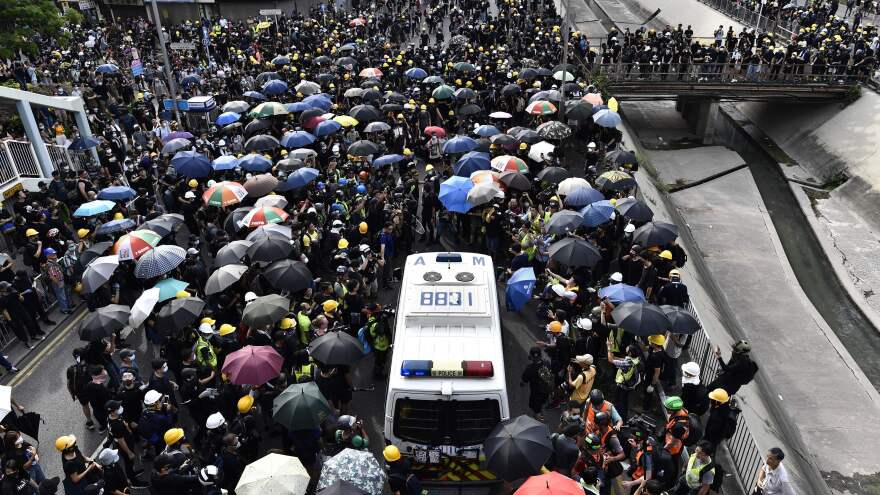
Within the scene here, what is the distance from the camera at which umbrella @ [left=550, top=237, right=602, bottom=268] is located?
41.0 ft

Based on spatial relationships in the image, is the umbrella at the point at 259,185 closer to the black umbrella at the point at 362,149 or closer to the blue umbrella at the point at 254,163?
the blue umbrella at the point at 254,163

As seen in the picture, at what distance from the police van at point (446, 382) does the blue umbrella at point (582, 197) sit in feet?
18.9

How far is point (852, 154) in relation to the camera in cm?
2514

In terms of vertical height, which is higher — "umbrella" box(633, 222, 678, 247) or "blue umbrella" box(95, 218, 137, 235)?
"blue umbrella" box(95, 218, 137, 235)

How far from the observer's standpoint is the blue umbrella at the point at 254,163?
16859 mm

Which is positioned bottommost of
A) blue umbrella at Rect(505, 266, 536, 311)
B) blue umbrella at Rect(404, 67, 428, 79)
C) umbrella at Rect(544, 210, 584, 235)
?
blue umbrella at Rect(505, 266, 536, 311)

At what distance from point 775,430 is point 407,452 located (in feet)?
24.1

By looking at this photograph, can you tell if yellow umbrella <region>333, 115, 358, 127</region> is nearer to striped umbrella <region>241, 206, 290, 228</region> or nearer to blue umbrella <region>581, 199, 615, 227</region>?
striped umbrella <region>241, 206, 290, 228</region>

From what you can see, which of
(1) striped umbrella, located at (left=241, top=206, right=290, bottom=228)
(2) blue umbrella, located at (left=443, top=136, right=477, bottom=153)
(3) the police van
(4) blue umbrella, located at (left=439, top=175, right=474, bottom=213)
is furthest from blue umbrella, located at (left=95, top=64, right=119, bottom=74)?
(3) the police van

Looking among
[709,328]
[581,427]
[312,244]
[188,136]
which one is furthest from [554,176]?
[188,136]

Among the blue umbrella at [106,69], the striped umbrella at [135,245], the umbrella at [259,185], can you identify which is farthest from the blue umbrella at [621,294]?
the blue umbrella at [106,69]

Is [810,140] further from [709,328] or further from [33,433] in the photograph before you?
[33,433]

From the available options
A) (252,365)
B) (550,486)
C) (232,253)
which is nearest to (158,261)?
(232,253)

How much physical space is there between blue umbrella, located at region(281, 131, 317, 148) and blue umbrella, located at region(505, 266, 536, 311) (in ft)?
28.1
